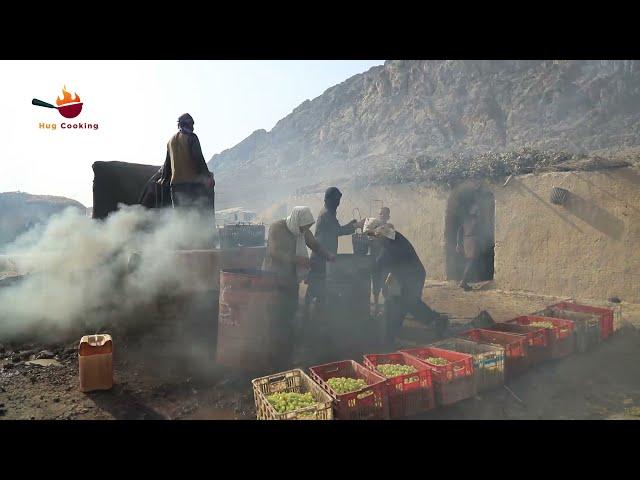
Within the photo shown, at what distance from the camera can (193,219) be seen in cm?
640

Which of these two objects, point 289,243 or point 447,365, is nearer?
point 447,365

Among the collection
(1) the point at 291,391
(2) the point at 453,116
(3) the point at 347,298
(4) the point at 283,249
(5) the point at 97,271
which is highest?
(2) the point at 453,116

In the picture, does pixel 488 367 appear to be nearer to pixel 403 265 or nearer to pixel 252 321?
pixel 403 265

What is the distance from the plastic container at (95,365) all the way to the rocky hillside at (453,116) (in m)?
17.1

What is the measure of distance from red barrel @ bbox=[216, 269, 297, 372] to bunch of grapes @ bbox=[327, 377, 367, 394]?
44.4 inches

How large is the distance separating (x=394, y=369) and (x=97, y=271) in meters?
4.90

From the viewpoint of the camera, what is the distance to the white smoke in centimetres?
607

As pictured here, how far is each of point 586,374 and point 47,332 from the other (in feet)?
25.1

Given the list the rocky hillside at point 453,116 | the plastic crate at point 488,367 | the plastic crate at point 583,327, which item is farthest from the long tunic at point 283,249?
the rocky hillside at point 453,116

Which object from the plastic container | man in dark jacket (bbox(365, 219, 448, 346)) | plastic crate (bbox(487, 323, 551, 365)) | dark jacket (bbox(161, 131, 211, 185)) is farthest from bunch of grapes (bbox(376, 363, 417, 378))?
dark jacket (bbox(161, 131, 211, 185))

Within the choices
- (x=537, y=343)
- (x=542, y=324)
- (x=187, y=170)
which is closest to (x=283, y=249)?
(x=187, y=170)

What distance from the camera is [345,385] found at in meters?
3.71

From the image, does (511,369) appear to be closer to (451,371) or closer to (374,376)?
(451,371)
